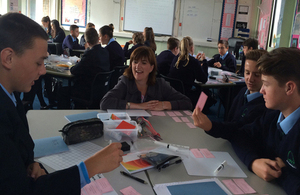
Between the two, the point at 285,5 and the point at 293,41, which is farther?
the point at 285,5

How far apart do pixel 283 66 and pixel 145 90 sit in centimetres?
131

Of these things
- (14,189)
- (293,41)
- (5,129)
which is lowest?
(14,189)

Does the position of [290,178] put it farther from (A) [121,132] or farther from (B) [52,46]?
(B) [52,46]

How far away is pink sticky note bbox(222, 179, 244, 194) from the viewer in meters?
1.11

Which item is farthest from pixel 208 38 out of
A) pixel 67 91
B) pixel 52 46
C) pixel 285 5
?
pixel 67 91

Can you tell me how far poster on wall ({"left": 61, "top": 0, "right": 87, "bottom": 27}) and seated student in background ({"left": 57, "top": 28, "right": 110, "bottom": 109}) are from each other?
17.9ft

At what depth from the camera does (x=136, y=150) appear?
4.58 feet

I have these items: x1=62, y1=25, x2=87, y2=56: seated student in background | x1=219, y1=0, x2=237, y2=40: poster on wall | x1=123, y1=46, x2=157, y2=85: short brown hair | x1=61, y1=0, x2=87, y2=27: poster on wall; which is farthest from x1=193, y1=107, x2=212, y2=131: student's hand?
x1=61, y1=0, x2=87, y2=27: poster on wall

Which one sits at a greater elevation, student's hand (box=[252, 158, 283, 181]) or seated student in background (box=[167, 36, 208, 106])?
seated student in background (box=[167, 36, 208, 106])

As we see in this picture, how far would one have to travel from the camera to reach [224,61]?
5.35 m

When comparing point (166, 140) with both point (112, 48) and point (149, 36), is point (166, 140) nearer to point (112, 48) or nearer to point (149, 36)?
point (112, 48)

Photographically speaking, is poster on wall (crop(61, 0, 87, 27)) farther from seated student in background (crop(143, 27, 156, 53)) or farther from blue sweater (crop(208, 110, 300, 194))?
blue sweater (crop(208, 110, 300, 194))

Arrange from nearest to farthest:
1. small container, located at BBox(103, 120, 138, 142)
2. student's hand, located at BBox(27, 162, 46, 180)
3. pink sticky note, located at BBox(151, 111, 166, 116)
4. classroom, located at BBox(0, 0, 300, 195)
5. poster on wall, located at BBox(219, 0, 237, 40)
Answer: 1. classroom, located at BBox(0, 0, 300, 195)
2. student's hand, located at BBox(27, 162, 46, 180)
3. small container, located at BBox(103, 120, 138, 142)
4. pink sticky note, located at BBox(151, 111, 166, 116)
5. poster on wall, located at BBox(219, 0, 237, 40)

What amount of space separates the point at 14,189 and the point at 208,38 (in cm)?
722
